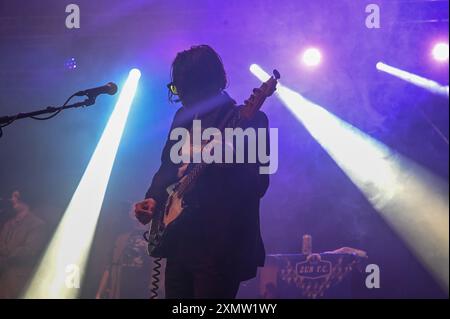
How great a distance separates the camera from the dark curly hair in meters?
2.37

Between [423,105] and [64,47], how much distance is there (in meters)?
3.82

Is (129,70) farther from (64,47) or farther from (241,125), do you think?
(241,125)

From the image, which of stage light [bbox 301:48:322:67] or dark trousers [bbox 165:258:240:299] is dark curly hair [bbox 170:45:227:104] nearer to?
dark trousers [bbox 165:258:240:299]

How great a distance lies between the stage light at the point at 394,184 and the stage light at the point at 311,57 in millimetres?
360

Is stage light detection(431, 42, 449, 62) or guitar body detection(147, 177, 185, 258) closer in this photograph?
guitar body detection(147, 177, 185, 258)

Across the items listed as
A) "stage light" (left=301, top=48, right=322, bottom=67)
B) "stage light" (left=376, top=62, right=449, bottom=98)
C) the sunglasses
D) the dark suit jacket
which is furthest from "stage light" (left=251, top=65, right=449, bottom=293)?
the dark suit jacket

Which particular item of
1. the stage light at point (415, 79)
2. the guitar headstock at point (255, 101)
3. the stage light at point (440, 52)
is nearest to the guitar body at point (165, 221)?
the guitar headstock at point (255, 101)

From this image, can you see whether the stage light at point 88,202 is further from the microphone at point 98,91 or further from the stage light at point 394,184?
the microphone at point 98,91

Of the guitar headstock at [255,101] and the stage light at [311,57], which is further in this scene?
the stage light at [311,57]

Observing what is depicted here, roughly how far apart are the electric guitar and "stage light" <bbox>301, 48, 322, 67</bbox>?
9.59 feet

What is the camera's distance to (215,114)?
2.25m

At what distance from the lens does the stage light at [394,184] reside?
198 inches
